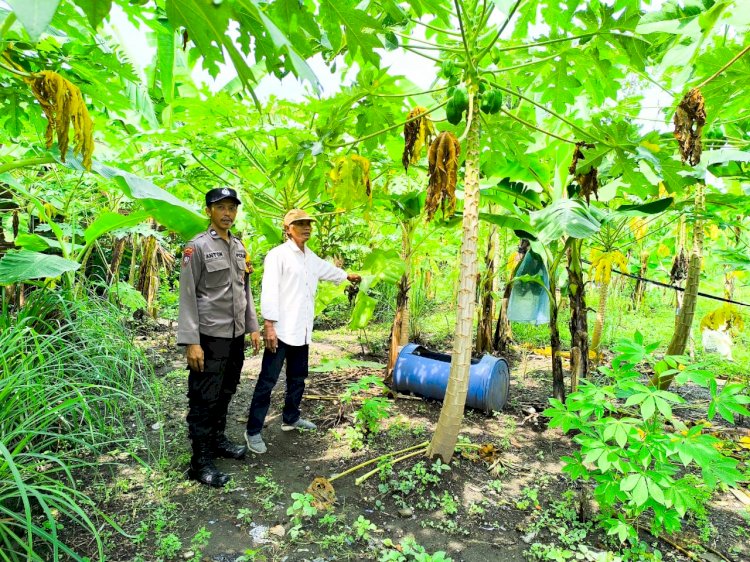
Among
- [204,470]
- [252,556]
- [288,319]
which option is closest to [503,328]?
[288,319]

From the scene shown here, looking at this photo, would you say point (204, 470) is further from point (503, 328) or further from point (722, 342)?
point (722, 342)

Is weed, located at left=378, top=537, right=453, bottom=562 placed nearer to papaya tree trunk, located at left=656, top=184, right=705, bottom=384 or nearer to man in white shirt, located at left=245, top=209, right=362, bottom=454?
man in white shirt, located at left=245, top=209, right=362, bottom=454

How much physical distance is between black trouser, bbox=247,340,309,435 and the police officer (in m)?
0.29

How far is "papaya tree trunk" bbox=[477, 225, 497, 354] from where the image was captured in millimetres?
5738

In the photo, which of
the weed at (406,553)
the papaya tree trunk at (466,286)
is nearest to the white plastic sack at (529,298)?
the papaya tree trunk at (466,286)

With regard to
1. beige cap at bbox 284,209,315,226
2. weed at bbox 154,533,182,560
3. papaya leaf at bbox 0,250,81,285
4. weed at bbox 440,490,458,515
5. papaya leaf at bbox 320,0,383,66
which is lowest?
weed at bbox 154,533,182,560

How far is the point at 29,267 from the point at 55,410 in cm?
90

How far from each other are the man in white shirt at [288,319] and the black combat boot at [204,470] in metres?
0.47

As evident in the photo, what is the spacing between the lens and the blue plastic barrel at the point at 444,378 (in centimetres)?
392

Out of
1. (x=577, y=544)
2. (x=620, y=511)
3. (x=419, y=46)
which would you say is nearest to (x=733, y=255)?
(x=620, y=511)

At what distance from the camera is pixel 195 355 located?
2.75 meters

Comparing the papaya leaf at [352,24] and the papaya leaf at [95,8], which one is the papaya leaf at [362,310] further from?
the papaya leaf at [95,8]

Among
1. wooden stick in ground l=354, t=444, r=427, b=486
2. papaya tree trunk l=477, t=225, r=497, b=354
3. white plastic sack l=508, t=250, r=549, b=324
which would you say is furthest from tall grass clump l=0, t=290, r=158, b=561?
papaya tree trunk l=477, t=225, r=497, b=354

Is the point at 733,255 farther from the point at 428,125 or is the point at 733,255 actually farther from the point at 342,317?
the point at 342,317
